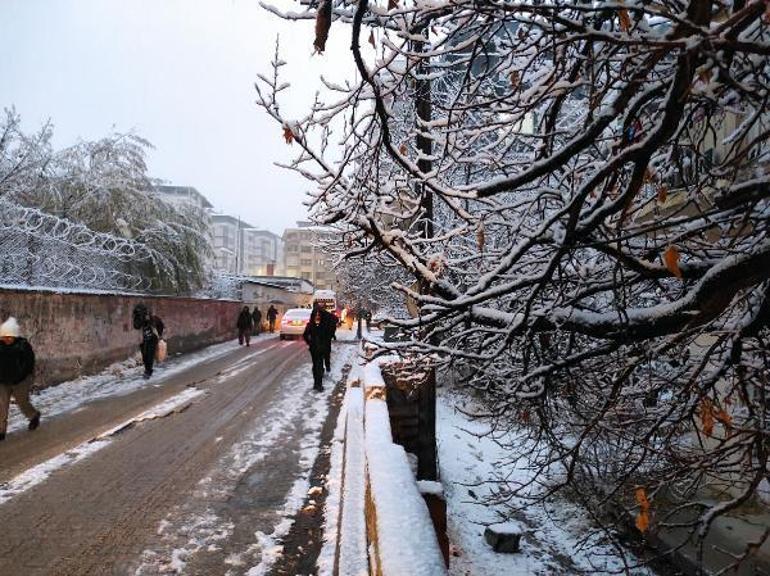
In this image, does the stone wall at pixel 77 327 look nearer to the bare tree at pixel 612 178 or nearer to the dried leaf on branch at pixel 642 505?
the bare tree at pixel 612 178

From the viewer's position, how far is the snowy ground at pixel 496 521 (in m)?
7.53

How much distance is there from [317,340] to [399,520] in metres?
9.44

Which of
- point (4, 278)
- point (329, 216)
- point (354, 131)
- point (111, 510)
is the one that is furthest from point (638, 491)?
point (4, 278)

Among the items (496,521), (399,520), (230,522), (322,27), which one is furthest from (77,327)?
(322,27)

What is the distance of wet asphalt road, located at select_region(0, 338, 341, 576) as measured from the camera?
4.27 m

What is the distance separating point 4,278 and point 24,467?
38.1 ft

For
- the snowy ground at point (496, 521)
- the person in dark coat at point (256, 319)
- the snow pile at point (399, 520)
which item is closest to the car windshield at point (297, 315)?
the person in dark coat at point (256, 319)

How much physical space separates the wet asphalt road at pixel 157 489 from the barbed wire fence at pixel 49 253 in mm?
8040

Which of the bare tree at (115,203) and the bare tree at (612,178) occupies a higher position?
the bare tree at (115,203)

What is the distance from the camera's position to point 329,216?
11.7ft

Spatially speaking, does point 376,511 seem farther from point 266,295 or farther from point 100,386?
→ point 266,295

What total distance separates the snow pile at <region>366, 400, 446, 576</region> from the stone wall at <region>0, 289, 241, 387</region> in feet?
31.8

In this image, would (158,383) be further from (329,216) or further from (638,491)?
(638,491)

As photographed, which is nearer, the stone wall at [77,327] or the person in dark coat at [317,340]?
the stone wall at [77,327]
